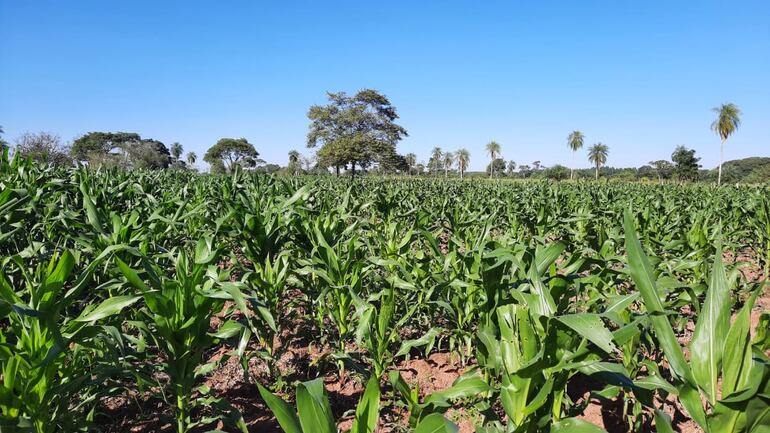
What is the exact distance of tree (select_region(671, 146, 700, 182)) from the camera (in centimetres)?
6606

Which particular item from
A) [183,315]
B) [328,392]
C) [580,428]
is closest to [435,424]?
[580,428]

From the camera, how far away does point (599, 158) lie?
292 ft

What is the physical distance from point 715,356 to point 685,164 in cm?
8470

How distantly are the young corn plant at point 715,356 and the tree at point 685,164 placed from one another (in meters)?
76.1

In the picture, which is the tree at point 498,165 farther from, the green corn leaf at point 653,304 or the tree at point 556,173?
the green corn leaf at point 653,304

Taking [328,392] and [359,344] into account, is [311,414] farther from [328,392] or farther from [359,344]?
[328,392]

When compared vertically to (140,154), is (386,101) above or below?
above

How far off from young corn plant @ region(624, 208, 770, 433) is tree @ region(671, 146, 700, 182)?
76.1m

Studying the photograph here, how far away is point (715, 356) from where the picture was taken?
1232mm

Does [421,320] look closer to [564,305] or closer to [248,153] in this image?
[564,305]

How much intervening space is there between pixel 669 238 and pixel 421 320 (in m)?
3.86

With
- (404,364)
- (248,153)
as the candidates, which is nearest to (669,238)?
(404,364)

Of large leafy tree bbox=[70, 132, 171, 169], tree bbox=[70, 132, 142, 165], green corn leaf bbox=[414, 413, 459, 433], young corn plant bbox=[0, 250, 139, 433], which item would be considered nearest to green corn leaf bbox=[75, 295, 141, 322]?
young corn plant bbox=[0, 250, 139, 433]

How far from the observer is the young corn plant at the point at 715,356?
117cm
